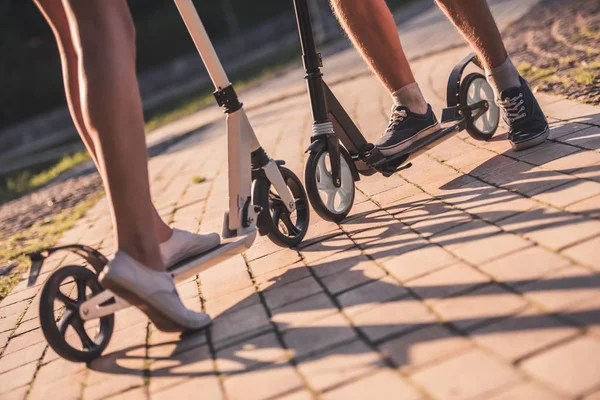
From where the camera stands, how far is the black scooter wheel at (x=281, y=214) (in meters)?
2.85

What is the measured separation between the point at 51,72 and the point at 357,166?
1888cm

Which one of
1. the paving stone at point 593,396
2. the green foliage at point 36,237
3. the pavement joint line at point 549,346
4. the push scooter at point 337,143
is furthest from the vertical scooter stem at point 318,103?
the green foliage at point 36,237

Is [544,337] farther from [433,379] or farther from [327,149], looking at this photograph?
[327,149]

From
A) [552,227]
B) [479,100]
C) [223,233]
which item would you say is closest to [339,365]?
[552,227]

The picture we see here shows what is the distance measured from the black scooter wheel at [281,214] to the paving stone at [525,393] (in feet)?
4.35

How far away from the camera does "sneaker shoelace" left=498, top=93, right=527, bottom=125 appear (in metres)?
3.32

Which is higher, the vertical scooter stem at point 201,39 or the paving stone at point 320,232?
the vertical scooter stem at point 201,39

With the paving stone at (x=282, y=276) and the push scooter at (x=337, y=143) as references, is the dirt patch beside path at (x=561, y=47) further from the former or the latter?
the paving stone at (x=282, y=276)

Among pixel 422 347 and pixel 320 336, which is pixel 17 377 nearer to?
pixel 320 336

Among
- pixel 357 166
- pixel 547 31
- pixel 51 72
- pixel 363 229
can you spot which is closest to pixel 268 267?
pixel 363 229

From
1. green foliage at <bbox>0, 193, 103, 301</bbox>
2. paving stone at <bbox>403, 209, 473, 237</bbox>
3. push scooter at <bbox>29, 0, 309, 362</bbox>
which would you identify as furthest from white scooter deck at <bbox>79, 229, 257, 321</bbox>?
green foliage at <bbox>0, 193, 103, 301</bbox>

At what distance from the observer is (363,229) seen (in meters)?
2.99

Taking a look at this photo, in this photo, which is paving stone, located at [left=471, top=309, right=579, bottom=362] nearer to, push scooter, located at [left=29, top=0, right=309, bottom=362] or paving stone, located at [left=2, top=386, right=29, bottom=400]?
push scooter, located at [left=29, top=0, right=309, bottom=362]

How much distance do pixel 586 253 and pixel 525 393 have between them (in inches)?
26.1
